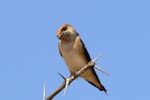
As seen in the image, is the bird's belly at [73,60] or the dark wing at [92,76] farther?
the bird's belly at [73,60]

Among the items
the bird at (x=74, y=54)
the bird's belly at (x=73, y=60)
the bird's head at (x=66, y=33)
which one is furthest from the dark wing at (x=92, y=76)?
the bird's head at (x=66, y=33)

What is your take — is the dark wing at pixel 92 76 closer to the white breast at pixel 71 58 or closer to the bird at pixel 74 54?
the bird at pixel 74 54

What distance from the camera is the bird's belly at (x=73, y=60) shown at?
29.8ft

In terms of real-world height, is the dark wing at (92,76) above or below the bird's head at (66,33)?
below

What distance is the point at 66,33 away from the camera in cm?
833

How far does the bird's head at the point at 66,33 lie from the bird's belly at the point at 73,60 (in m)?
0.42

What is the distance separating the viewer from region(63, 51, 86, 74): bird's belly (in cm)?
908

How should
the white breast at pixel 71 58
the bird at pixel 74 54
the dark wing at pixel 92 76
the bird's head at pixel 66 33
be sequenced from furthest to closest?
the white breast at pixel 71 58
the bird at pixel 74 54
the dark wing at pixel 92 76
the bird's head at pixel 66 33

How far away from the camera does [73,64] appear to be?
9.12 meters

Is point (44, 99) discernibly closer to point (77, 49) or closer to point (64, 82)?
point (64, 82)

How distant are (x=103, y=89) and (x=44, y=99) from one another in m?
4.53

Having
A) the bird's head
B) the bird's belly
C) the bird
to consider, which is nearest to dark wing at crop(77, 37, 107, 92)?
the bird

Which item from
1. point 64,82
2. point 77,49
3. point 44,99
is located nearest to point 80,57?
point 77,49

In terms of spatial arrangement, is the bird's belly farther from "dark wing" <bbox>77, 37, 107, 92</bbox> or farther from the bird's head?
the bird's head
